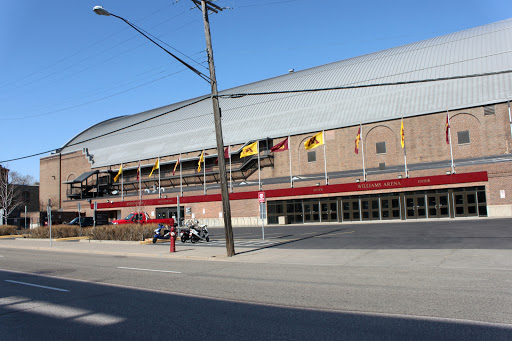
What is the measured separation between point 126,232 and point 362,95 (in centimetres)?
2984

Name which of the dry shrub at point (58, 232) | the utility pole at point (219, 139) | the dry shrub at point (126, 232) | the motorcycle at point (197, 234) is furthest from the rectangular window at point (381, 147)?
the dry shrub at point (58, 232)

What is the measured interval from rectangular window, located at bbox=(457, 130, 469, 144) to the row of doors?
5026 mm

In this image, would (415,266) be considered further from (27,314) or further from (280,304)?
(27,314)

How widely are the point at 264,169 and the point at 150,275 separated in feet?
118

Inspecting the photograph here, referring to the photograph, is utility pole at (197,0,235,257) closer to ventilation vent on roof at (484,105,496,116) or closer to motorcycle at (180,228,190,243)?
motorcycle at (180,228,190,243)

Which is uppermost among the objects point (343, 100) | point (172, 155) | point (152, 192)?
point (343, 100)

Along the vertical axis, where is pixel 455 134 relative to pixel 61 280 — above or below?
above

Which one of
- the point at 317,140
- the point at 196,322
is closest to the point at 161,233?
the point at 317,140

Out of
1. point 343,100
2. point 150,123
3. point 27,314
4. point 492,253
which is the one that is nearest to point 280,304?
point 27,314

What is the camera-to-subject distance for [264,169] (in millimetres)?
48562

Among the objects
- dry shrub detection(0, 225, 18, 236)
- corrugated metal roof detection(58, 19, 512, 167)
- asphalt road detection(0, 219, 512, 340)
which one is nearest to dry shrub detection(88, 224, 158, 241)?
asphalt road detection(0, 219, 512, 340)

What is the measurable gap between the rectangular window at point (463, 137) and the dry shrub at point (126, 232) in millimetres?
28492

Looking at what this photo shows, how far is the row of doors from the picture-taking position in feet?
114

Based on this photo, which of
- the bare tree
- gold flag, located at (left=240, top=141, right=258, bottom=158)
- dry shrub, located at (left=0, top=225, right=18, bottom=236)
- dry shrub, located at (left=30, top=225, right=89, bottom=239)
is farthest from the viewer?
the bare tree
